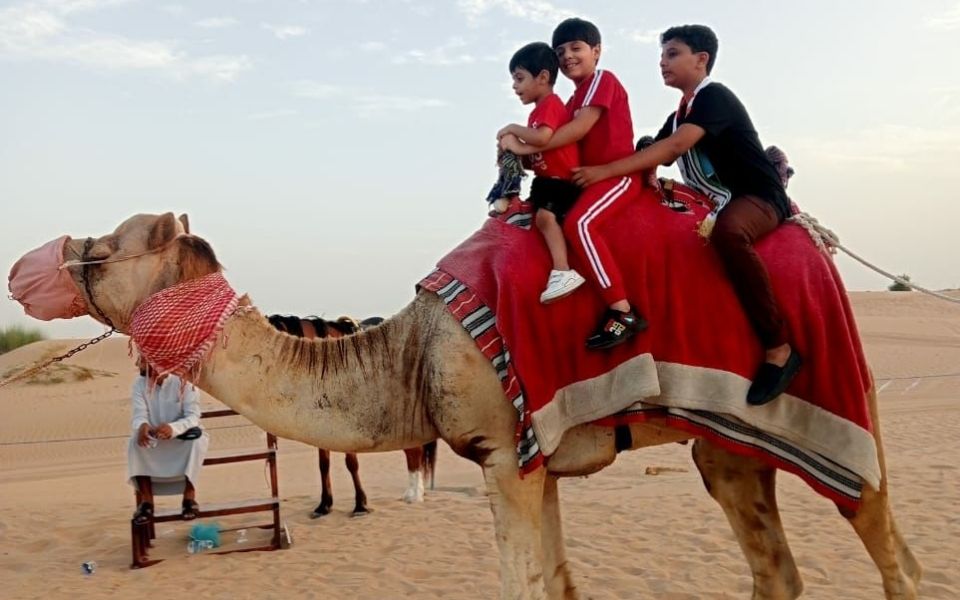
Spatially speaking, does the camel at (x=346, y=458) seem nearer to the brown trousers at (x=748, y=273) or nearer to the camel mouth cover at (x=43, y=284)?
the camel mouth cover at (x=43, y=284)

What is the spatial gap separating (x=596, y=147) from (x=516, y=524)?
1.73 m

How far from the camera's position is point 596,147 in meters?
4.14

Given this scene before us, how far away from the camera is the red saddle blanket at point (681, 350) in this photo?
12.4 feet

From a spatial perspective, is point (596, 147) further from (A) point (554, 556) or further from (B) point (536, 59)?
(A) point (554, 556)

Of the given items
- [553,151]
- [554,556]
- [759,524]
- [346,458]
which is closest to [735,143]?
[553,151]

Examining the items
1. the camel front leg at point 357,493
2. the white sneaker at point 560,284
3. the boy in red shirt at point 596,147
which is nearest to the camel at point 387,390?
the white sneaker at point 560,284

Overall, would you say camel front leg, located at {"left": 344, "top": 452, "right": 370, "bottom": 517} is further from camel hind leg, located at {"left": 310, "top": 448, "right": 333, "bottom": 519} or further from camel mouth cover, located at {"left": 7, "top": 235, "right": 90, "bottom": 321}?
camel mouth cover, located at {"left": 7, "top": 235, "right": 90, "bottom": 321}

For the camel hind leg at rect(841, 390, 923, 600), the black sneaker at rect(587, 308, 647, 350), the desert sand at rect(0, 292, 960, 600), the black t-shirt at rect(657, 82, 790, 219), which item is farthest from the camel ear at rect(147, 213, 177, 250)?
the desert sand at rect(0, 292, 960, 600)

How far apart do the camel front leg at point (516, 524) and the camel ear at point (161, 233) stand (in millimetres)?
1726

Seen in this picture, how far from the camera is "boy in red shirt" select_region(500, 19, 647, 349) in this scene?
12.4ft

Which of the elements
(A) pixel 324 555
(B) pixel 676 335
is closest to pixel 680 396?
(B) pixel 676 335

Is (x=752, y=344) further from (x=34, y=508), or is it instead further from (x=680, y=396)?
(x=34, y=508)

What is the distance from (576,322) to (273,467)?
5.81 m

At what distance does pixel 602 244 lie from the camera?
3.85 metres
